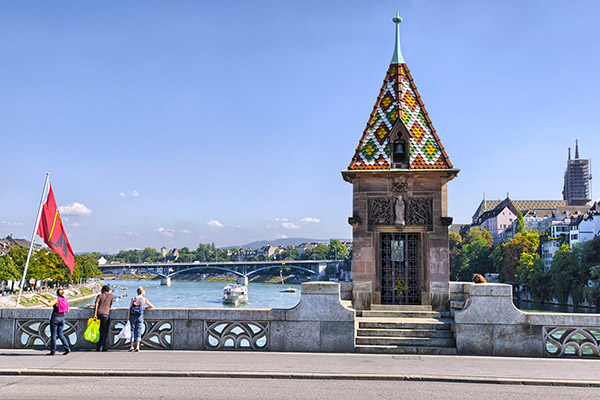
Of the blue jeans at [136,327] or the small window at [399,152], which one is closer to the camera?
the blue jeans at [136,327]

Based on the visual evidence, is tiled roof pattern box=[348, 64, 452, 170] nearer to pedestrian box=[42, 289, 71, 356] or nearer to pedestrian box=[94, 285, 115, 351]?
pedestrian box=[94, 285, 115, 351]

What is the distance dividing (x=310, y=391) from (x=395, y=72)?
32.8 ft

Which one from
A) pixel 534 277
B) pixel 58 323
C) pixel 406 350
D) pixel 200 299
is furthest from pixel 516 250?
pixel 58 323

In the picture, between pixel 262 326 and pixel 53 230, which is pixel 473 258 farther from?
pixel 262 326

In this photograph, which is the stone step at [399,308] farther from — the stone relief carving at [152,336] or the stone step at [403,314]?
the stone relief carving at [152,336]

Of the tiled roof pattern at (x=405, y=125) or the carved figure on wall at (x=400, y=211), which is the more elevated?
the tiled roof pattern at (x=405, y=125)

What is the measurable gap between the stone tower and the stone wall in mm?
2199

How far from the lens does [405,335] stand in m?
13.1

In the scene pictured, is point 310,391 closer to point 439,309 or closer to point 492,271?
point 439,309

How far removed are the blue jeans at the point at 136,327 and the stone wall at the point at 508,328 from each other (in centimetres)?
683

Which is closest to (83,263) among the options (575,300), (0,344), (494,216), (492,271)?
(492,271)

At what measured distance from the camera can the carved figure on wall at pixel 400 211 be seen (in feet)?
48.8

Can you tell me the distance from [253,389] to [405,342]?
4.48m

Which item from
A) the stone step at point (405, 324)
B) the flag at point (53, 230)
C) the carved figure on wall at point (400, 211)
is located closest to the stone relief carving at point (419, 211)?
the carved figure on wall at point (400, 211)
